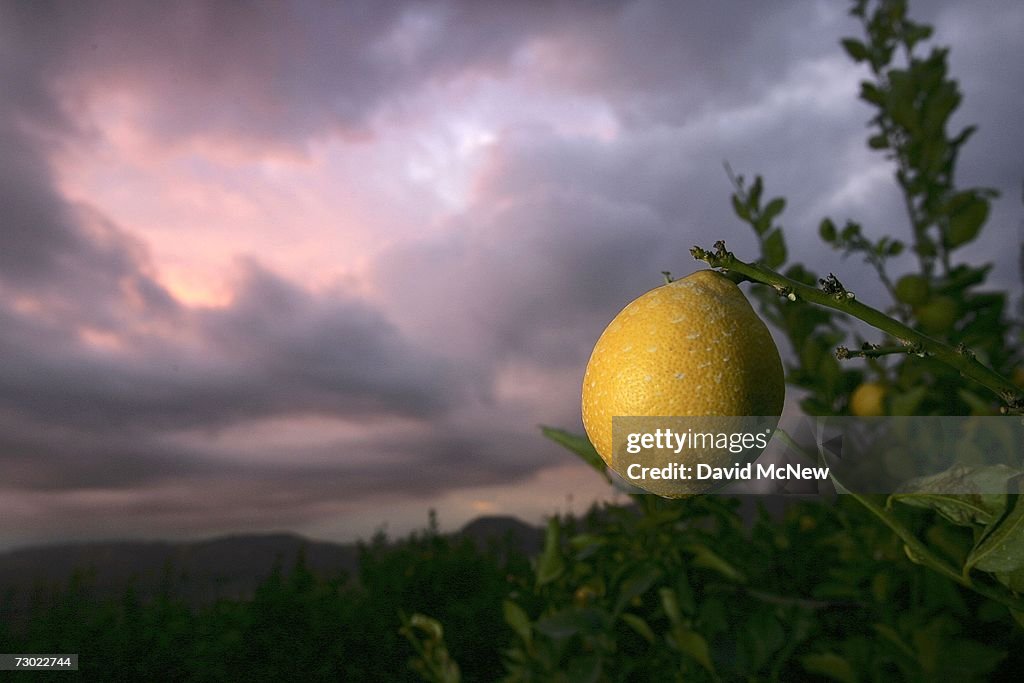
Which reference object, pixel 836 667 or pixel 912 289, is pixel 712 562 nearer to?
pixel 836 667

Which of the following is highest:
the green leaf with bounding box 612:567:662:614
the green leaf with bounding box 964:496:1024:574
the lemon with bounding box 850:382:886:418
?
the lemon with bounding box 850:382:886:418

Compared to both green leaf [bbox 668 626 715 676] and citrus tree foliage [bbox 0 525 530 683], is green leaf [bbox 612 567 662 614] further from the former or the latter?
citrus tree foliage [bbox 0 525 530 683]

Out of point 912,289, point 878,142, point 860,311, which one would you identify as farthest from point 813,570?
point 860,311

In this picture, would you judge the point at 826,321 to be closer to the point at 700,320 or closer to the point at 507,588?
the point at 700,320

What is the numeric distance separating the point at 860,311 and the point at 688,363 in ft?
0.49

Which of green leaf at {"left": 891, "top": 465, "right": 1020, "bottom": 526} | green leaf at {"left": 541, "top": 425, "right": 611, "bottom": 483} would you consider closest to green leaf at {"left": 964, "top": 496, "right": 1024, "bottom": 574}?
green leaf at {"left": 891, "top": 465, "right": 1020, "bottom": 526}

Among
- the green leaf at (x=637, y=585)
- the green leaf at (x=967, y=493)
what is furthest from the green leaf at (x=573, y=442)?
the green leaf at (x=967, y=493)

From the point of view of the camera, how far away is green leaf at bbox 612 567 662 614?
162cm

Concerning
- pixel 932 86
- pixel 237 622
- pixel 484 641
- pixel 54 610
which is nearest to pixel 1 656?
pixel 54 610

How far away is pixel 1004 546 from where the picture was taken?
30.7 inches

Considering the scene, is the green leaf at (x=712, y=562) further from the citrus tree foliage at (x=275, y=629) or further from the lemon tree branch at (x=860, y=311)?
the citrus tree foliage at (x=275, y=629)

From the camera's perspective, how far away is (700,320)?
0.67m

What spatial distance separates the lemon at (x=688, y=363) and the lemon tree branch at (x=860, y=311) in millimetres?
46

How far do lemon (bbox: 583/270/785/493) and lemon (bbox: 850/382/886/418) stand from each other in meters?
1.41
